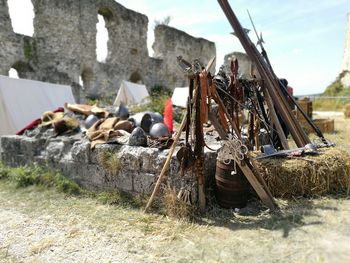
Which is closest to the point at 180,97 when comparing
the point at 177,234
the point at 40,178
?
the point at 40,178

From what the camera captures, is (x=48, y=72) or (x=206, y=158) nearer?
(x=206, y=158)

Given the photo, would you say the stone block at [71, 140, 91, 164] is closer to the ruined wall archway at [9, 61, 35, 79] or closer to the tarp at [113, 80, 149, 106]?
the tarp at [113, 80, 149, 106]

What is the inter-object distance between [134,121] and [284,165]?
2.71 m

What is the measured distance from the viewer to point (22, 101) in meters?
6.91

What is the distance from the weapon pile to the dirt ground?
11.8 inches

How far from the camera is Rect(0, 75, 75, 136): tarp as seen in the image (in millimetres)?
6422

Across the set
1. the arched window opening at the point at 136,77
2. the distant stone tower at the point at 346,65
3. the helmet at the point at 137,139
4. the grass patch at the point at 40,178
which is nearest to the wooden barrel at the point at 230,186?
the helmet at the point at 137,139

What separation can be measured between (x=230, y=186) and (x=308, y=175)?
971 mm

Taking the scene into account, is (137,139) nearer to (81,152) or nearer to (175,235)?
(81,152)

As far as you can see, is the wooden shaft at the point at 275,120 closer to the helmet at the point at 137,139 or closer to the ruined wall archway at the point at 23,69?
the helmet at the point at 137,139

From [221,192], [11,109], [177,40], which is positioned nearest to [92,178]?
[221,192]

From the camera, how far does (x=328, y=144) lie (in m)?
3.94

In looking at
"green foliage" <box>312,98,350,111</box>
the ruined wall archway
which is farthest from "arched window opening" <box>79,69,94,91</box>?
"green foliage" <box>312,98,350,111</box>

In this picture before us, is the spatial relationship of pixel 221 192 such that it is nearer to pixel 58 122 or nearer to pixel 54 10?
pixel 58 122
